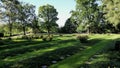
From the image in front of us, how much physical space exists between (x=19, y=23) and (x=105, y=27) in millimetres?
34429

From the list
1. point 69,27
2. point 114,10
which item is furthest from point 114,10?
point 69,27

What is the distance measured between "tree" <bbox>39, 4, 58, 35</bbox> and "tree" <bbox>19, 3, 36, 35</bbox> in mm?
7786

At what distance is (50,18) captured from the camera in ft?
324

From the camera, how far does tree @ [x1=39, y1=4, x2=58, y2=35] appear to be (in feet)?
316

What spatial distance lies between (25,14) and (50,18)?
15.6 metres

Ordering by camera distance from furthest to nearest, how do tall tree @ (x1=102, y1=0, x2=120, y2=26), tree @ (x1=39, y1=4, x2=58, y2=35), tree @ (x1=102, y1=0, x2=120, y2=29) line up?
tree @ (x1=39, y1=4, x2=58, y2=35) < tree @ (x1=102, y1=0, x2=120, y2=29) < tall tree @ (x1=102, y1=0, x2=120, y2=26)

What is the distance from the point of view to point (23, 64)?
19375mm

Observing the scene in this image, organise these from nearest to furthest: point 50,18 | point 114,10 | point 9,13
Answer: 1. point 114,10
2. point 9,13
3. point 50,18

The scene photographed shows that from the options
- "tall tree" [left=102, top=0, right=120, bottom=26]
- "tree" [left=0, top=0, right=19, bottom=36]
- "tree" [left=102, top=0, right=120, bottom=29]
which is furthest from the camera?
"tree" [left=0, top=0, right=19, bottom=36]

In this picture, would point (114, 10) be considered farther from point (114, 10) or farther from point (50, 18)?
point (50, 18)

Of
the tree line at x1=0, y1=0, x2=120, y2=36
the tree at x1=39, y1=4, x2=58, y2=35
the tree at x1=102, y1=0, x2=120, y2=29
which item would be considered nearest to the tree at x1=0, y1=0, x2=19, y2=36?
the tree line at x1=0, y1=0, x2=120, y2=36

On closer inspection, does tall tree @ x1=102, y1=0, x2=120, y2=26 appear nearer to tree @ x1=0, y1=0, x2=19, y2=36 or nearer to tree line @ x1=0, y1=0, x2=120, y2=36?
tree line @ x1=0, y1=0, x2=120, y2=36

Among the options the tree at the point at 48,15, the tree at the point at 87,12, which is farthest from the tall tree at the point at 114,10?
the tree at the point at 48,15

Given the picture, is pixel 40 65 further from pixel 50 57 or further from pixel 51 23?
pixel 51 23
